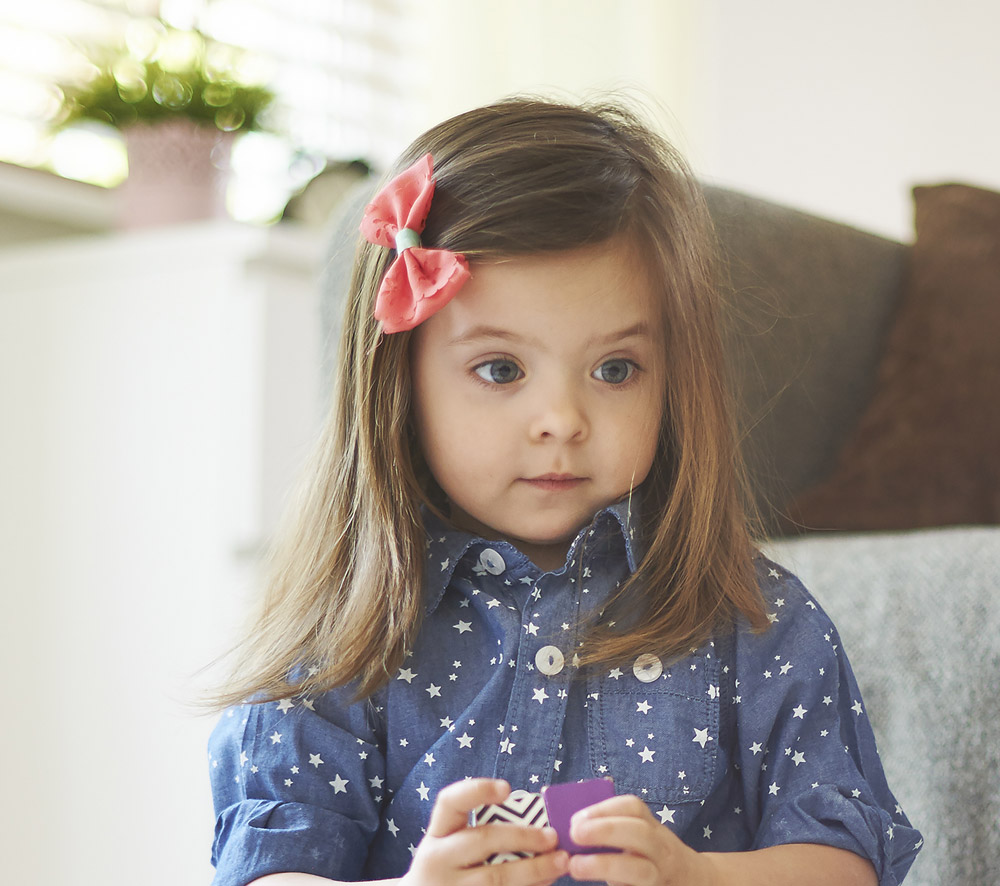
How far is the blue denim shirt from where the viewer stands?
71 centimetres

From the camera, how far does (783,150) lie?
2.30m

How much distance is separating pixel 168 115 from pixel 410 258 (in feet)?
3.18

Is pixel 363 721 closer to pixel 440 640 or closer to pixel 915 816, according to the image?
pixel 440 640

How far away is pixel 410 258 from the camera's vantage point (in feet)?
2.36

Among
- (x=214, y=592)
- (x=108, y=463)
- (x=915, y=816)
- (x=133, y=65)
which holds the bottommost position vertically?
Result: (x=915, y=816)

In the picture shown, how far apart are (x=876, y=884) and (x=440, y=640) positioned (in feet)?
1.00

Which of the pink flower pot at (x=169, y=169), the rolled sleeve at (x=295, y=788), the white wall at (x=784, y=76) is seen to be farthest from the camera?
the white wall at (x=784, y=76)

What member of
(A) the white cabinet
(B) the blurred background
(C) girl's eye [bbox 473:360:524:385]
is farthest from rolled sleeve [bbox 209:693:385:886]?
(A) the white cabinet

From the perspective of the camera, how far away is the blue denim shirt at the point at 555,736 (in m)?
0.71

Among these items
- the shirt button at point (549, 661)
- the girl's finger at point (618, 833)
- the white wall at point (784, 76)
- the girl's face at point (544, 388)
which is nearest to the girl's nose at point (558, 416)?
the girl's face at point (544, 388)

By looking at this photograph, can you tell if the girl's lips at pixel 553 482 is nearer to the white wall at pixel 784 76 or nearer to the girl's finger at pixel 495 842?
the girl's finger at pixel 495 842

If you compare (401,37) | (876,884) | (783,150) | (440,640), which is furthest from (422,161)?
(783,150)

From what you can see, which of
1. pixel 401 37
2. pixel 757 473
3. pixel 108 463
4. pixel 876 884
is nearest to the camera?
pixel 876 884

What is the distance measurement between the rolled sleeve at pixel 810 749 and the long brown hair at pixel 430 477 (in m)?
0.03
